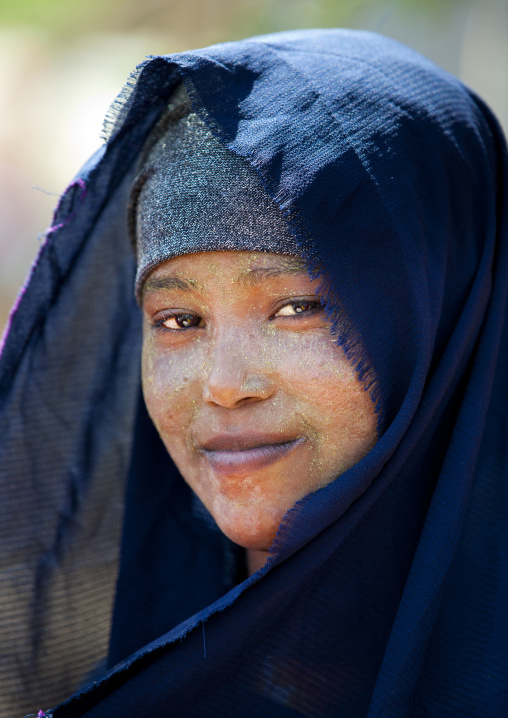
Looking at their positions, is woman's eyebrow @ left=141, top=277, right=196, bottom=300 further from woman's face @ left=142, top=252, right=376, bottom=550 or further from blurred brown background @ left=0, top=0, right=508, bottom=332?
blurred brown background @ left=0, top=0, right=508, bottom=332

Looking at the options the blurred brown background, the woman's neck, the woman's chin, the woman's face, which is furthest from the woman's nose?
the blurred brown background

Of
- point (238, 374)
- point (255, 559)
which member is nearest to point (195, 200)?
point (238, 374)

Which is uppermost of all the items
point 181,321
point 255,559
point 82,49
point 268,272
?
point 82,49

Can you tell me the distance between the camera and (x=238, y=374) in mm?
1422

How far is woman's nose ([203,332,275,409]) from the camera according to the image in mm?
1419

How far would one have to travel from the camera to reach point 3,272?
5.60 meters

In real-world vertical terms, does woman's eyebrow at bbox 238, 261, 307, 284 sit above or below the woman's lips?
above

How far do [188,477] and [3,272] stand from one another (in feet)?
14.6

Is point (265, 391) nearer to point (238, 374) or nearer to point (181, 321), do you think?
point (238, 374)

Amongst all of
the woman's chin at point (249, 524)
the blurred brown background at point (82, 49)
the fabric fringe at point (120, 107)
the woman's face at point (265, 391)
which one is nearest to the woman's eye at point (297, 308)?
the woman's face at point (265, 391)

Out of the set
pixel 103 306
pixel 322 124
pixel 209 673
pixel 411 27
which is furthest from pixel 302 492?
pixel 411 27

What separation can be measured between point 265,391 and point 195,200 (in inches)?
17.0

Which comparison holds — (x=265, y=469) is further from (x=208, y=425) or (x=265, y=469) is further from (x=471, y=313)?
(x=471, y=313)

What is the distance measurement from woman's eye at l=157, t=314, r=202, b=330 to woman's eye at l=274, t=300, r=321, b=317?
0.22 metres
